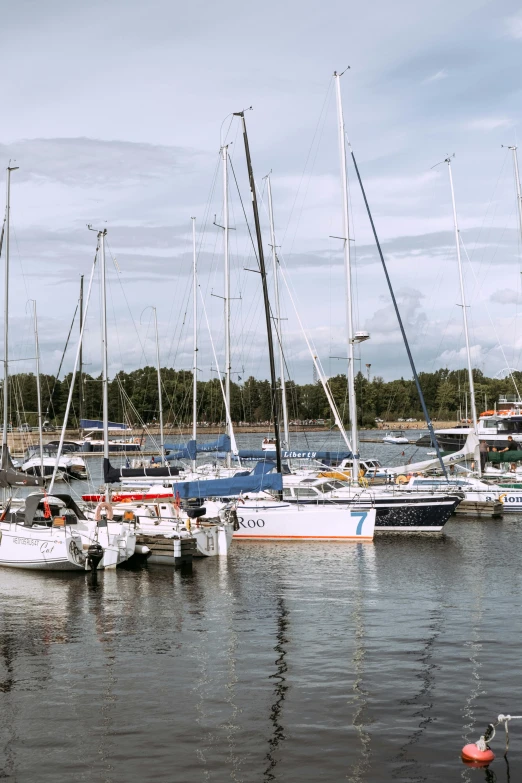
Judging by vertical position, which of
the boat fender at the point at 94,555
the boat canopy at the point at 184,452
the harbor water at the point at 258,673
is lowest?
the harbor water at the point at 258,673

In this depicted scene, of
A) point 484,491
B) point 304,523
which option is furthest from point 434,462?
point 304,523

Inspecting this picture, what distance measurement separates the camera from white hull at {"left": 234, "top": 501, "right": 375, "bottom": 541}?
124ft

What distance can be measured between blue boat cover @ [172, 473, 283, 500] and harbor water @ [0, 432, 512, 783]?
22.8 ft

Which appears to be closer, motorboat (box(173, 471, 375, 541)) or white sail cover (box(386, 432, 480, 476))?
motorboat (box(173, 471, 375, 541))

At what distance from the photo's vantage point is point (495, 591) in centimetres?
2752

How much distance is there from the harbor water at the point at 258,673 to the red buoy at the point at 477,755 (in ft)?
0.66

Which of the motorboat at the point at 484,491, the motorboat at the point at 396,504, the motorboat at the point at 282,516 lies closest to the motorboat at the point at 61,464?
the motorboat at the point at 484,491

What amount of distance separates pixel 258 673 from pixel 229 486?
2067cm

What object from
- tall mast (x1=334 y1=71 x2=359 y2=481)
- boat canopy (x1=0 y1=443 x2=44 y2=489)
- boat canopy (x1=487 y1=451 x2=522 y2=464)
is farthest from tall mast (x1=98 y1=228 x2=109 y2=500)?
boat canopy (x1=487 y1=451 x2=522 y2=464)

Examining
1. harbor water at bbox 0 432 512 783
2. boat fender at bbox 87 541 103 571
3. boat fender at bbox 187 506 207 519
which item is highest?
boat fender at bbox 187 506 207 519

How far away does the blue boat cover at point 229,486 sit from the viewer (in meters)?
38.2

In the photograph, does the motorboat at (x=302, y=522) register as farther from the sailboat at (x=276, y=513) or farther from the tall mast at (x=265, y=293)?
the tall mast at (x=265, y=293)

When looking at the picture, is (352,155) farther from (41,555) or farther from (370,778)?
(370,778)

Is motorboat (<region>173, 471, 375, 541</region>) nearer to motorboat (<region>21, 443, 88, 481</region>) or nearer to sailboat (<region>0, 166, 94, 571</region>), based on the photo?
sailboat (<region>0, 166, 94, 571</region>)
